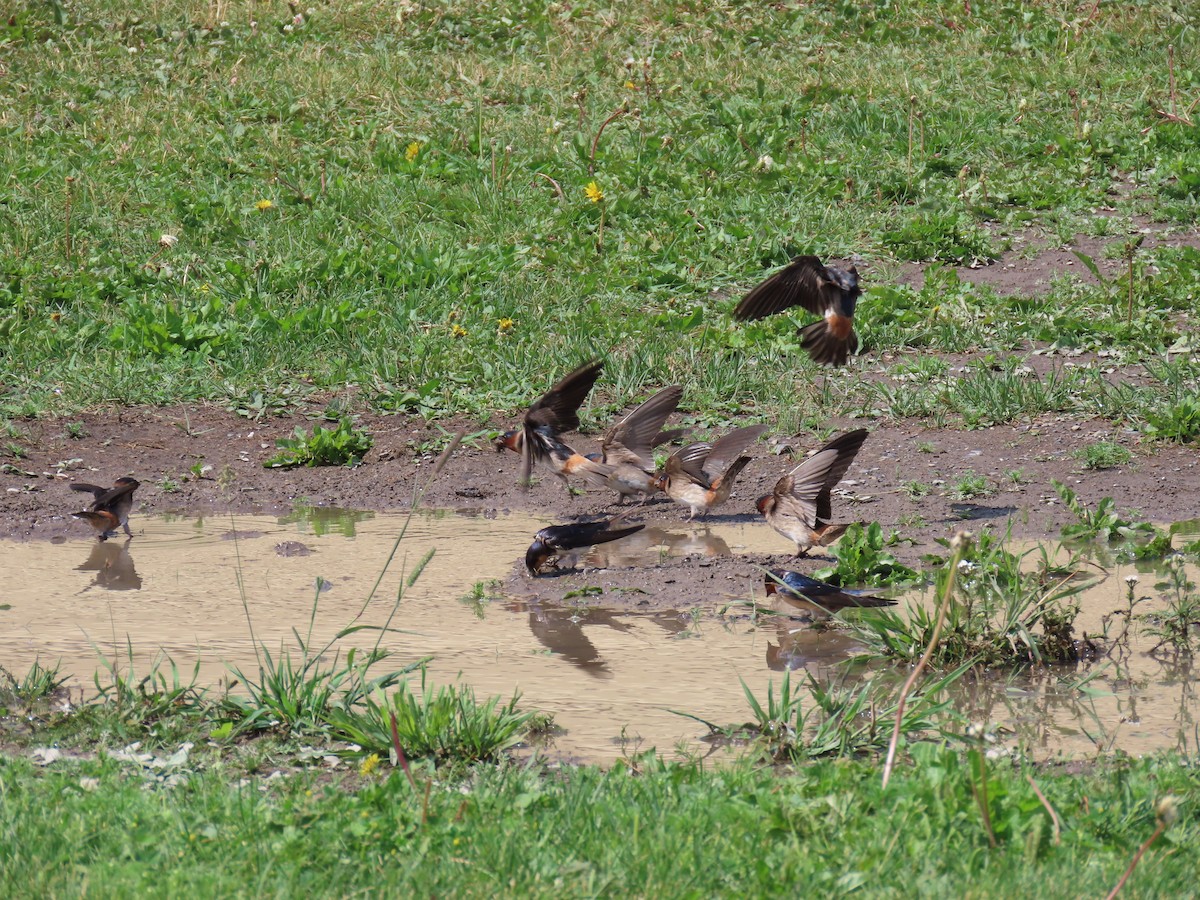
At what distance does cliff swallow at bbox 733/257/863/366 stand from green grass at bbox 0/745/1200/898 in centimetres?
422

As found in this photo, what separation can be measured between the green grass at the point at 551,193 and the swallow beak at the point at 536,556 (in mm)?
2392

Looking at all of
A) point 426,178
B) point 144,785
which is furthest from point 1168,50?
point 144,785

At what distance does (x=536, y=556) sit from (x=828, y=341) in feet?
7.98

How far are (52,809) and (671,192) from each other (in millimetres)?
8739

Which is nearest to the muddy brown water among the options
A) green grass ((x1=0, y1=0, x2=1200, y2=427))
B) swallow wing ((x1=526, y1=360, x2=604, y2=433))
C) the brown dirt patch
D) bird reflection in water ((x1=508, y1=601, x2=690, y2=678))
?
bird reflection in water ((x1=508, y1=601, x2=690, y2=678))

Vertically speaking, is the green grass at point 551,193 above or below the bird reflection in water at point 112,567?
above

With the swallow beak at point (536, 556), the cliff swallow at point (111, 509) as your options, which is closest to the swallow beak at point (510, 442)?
the swallow beak at point (536, 556)

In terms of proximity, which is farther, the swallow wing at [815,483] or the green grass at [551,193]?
the green grass at [551,193]

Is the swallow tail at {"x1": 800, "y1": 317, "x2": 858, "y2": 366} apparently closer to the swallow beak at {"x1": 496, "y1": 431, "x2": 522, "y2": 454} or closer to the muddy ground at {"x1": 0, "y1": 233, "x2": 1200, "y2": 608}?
the muddy ground at {"x1": 0, "y1": 233, "x2": 1200, "y2": 608}

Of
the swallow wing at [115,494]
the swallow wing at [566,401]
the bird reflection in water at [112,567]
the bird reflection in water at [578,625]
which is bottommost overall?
the bird reflection in water at [112,567]

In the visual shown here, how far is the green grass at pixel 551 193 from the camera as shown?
30.5 ft

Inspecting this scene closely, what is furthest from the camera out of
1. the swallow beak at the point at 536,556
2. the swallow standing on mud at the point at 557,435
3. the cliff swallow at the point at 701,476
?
the swallow standing on mud at the point at 557,435

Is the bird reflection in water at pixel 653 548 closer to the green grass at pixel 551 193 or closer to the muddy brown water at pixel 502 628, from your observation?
the muddy brown water at pixel 502 628

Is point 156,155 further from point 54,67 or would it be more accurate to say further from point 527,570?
point 527,570
